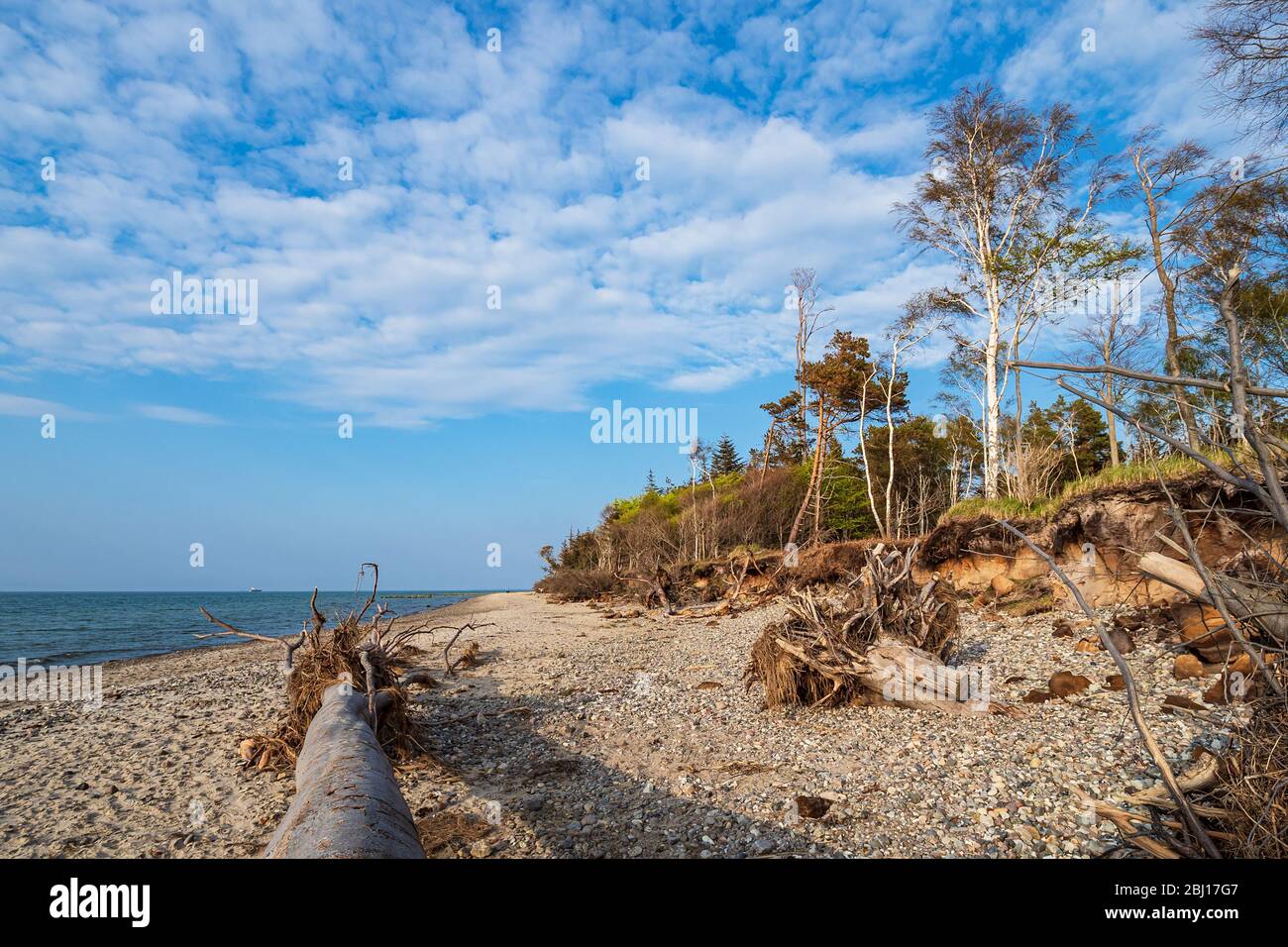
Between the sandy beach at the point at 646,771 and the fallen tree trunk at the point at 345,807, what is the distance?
82 centimetres

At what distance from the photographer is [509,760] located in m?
Result: 6.99

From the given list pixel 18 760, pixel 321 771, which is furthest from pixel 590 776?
pixel 18 760

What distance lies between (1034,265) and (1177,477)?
33.9ft

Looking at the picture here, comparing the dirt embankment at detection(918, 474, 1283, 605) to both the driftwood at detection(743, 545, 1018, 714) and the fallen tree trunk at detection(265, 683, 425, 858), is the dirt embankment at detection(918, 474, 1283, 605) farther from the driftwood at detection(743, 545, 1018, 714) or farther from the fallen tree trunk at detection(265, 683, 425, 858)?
the fallen tree trunk at detection(265, 683, 425, 858)

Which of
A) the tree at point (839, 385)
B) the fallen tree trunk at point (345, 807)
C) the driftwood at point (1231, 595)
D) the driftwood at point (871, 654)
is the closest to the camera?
the driftwood at point (1231, 595)

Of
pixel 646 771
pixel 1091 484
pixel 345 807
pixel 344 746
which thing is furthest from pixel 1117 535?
pixel 345 807

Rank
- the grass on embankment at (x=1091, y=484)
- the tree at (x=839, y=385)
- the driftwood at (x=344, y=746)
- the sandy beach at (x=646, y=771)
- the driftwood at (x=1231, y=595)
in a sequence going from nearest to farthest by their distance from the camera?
1. the driftwood at (x=1231, y=595)
2. the driftwood at (x=344, y=746)
3. the sandy beach at (x=646, y=771)
4. the grass on embankment at (x=1091, y=484)
5. the tree at (x=839, y=385)

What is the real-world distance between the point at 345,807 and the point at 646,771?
354cm

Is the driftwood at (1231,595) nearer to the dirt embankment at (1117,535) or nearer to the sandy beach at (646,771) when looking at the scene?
the sandy beach at (646,771)

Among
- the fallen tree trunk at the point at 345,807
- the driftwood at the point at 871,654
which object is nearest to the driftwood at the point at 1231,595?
the driftwood at the point at 871,654

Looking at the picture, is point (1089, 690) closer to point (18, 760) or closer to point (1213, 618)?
point (1213, 618)

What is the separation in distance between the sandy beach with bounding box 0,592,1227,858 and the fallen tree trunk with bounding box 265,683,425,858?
32.3 inches

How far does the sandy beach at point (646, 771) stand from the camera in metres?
4.87

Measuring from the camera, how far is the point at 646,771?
21.2 feet
